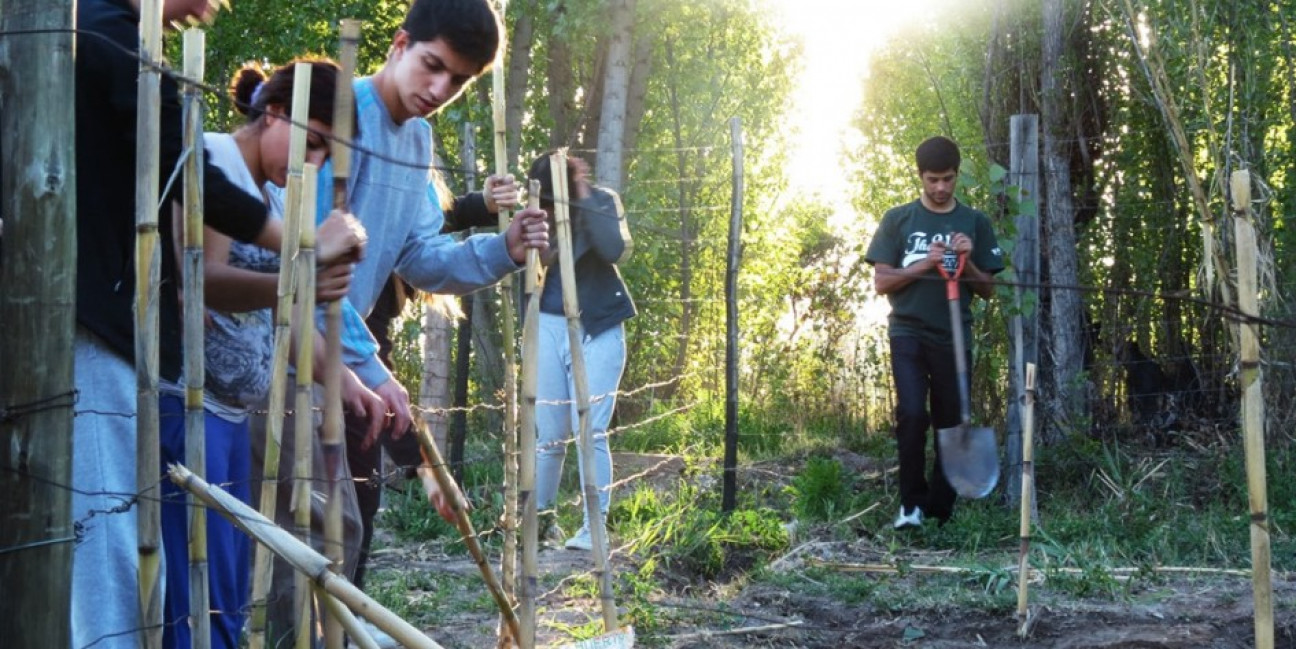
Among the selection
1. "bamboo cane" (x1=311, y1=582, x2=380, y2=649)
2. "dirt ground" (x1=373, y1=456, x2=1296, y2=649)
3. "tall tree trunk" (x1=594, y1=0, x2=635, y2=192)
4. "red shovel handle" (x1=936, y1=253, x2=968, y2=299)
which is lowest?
"dirt ground" (x1=373, y1=456, x2=1296, y2=649)

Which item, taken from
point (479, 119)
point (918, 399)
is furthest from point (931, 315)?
point (479, 119)

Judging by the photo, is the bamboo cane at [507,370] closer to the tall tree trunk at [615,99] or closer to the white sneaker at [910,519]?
the white sneaker at [910,519]

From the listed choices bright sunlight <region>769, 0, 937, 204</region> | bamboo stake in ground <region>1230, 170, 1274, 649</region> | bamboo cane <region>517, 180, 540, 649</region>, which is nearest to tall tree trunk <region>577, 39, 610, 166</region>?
bright sunlight <region>769, 0, 937, 204</region>

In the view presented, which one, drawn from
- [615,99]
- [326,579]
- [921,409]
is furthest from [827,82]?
[326,579]

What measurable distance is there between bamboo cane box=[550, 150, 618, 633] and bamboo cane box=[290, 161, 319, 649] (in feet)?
4.43

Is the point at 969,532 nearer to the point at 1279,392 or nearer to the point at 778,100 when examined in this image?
the point at 1279,392

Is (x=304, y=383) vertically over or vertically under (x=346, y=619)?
over

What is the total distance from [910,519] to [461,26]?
449 centimetres

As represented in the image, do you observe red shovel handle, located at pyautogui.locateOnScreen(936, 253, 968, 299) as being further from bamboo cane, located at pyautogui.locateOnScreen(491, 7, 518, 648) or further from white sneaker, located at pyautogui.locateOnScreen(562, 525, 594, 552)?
bamboo cane, located at pyautogui.locateOnScreen(491, 7, 518, 648)

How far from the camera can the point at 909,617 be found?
210 inches

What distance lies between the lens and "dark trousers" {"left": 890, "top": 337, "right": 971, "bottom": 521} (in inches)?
283

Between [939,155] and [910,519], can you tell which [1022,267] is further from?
[910,519]

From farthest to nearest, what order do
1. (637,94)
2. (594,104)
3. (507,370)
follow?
(594,104) → (637,94) → (507,370)

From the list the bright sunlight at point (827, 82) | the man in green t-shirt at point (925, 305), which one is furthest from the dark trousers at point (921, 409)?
the bright sunlight at point (827, 82)
